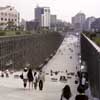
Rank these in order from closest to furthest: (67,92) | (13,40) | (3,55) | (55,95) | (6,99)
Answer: (67,92)
(6,99)
(55,95)
(3,55)
(13,40)

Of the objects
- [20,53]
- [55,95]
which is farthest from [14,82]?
[20,53]

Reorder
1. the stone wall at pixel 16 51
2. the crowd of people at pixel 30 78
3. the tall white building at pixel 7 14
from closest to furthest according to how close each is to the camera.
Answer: the crowd of people at pixel 30 78 < the stone wall at pixel 16 51 < the tall white building at pixel 7 14

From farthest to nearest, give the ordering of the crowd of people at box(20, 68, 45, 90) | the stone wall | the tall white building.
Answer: the tall white building
the stone wall
the crowd of people at box(20, 68, 45, 90)

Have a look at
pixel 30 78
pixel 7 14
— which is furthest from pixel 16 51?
pixel 7 14

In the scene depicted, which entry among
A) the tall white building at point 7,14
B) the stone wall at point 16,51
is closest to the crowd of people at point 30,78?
the stone wall at point 16,51

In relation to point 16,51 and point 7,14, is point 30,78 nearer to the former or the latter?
point 16,51

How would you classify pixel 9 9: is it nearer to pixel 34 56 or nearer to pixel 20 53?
pixel 34 56

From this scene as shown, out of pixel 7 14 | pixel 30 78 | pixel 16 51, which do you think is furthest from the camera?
pixel 7 14

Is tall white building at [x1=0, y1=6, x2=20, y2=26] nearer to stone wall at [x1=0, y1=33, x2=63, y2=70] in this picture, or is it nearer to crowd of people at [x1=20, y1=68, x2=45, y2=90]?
stone wall at [x1=0, y1=33, x2=63, y2=70]

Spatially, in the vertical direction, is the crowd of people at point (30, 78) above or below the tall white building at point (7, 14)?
below

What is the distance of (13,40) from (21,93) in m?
32.3

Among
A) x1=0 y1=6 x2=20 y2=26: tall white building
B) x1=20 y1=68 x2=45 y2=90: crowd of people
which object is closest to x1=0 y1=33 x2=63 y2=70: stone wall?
x1=20 y1=68 x2=45 y2=90: crowd of people

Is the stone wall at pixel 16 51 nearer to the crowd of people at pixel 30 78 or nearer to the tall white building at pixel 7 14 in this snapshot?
the crowd of people at pixel 30 78

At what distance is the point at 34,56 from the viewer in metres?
66.6
